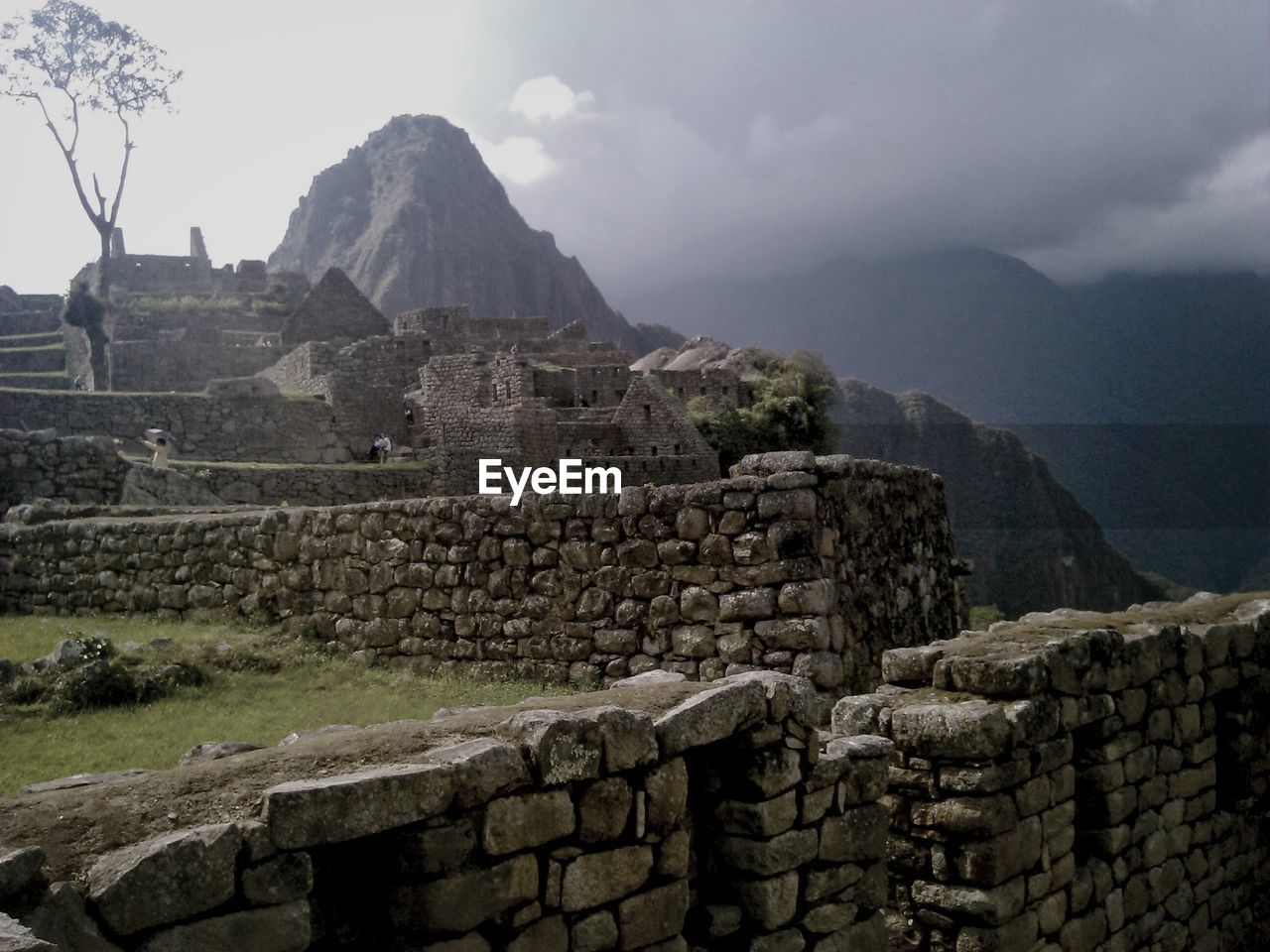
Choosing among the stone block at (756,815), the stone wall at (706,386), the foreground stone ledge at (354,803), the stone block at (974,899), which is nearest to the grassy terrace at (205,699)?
the stone block at (756,815)


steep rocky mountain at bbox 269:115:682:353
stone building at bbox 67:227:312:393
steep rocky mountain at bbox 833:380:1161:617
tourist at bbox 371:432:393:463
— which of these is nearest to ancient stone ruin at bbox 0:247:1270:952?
tourist at bbox 371:432:393:463

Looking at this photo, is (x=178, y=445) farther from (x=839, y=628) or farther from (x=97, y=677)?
(x=839, y=628)

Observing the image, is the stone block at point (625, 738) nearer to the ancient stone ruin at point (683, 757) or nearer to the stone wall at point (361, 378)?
the ancient stone ruin at point (683, 757)

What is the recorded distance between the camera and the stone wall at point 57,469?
52.5 ft

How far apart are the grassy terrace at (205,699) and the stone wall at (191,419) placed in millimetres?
15799

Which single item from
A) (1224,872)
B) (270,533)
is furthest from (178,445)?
(1224,872)

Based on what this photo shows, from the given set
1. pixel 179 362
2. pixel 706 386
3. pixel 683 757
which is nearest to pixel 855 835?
pixel 683 757

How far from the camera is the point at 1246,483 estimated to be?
38062mm

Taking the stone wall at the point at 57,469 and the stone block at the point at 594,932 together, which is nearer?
the stone block at the point at 594,932

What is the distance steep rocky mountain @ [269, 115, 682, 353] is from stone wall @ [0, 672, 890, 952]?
79.4 metres

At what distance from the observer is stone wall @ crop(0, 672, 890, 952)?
2.80 m

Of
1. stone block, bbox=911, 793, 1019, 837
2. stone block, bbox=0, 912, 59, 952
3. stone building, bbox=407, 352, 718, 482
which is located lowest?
stone block, bbox=911, 793, 1019, 837

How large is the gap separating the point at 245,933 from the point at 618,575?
5566 millimetres

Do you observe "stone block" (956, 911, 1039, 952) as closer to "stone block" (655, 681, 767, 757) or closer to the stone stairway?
"stone block" (655, 681, 767, 757)
